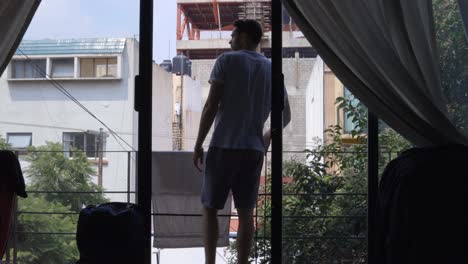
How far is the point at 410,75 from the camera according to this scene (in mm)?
2262

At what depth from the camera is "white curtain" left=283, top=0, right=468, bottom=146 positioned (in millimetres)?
2252

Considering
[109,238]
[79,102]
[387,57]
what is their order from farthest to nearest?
[79,102]
[387,57]
[109,238]

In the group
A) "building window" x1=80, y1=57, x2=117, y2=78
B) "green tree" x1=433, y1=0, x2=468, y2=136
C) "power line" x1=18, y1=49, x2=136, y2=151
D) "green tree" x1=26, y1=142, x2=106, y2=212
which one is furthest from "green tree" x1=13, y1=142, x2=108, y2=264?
"green tree" x1=433, y1=0, x2=468, y2=136

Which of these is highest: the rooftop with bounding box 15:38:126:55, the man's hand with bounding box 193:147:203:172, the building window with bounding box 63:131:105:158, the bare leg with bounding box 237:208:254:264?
the rooftop with bounding box 15:38:126:55

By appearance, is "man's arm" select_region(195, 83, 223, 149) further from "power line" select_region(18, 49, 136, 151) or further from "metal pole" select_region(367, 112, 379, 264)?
"metal pole" select_region(367, 112, 379, 264)

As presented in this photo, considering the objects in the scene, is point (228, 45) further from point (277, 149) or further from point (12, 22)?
point (12, 22)

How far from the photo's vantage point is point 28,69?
2613 mm

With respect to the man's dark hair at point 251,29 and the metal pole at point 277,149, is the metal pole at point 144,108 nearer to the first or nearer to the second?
the man's dark hair at point 251,29

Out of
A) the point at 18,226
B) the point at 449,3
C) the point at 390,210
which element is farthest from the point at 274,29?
the point at 18,226

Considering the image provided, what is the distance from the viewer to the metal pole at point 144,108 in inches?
97.7

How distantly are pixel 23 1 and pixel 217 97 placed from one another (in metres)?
0.99

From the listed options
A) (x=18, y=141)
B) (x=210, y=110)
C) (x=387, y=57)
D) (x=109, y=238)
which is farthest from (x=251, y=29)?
(x=18, y=141)

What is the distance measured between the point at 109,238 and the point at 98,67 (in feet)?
3.12

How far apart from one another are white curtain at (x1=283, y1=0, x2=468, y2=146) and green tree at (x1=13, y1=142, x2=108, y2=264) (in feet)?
4.44
